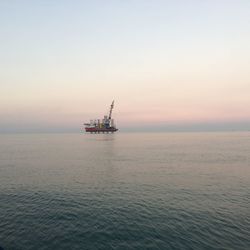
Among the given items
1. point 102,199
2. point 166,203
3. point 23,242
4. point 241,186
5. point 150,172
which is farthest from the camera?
point 150,172

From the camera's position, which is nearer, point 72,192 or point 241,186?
point 72,192

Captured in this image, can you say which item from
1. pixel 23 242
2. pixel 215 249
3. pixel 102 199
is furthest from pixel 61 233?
pixel 215 249

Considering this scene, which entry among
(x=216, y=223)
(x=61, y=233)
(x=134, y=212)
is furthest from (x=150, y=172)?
(x=61, y=233)

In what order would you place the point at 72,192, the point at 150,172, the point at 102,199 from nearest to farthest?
1. the point at 102,199
2. the point at 72,192
3. the point at 150,172

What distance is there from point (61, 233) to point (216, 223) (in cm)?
1790

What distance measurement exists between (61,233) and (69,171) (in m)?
41.1

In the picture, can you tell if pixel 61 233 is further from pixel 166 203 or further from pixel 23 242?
pixel 166 203

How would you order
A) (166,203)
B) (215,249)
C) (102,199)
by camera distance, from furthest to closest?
(102,199) → (166,203) → (215,249)

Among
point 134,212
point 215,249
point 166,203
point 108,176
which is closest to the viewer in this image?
point 215,249

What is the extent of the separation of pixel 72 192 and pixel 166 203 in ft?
56.6

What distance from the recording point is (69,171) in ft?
219

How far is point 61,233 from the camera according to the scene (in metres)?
26.5

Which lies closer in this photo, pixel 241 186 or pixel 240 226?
pixel 240 226

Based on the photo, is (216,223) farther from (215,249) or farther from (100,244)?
(100,244)
